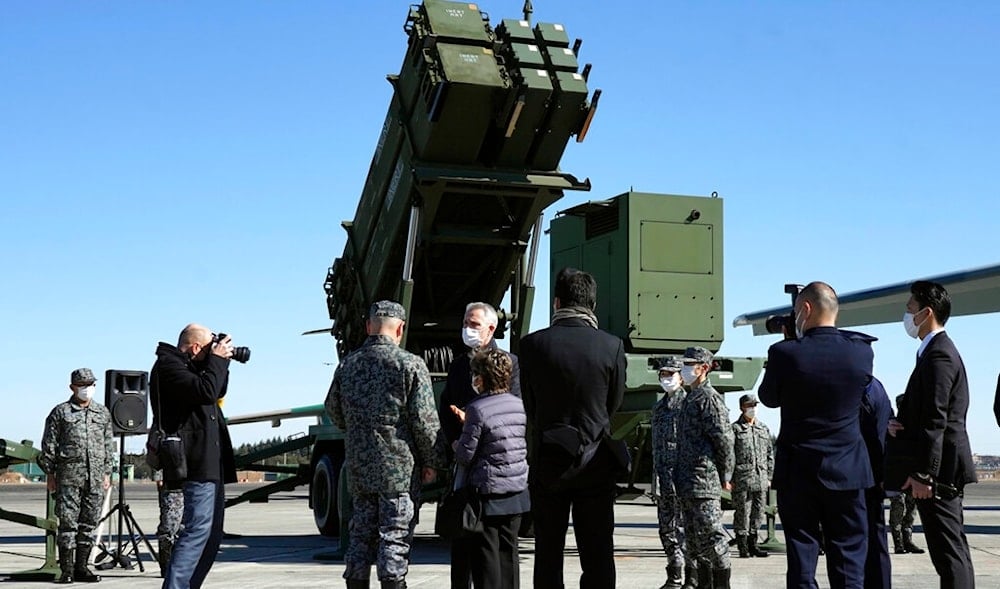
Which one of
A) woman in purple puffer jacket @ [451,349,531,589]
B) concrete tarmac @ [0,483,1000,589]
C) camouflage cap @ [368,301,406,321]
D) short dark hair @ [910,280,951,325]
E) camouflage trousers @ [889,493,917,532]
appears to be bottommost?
concrete tarmac @ [0,483,1000,589]

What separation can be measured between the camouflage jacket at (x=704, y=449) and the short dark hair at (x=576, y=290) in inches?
99.6

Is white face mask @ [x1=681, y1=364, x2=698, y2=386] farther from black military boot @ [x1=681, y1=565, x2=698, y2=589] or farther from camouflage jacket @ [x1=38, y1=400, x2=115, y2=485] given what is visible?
camouflage jacket @ [x1=38, y1=400, x2=115, y2=485]

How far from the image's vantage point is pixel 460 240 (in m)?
11.4

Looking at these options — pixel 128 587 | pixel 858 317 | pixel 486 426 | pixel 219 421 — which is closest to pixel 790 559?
pixel 486 426

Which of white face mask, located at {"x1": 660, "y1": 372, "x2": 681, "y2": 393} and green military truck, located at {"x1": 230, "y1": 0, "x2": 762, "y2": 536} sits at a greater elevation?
green military truck, located at {"x1": 230, "y1": 0, "x2": 762, "y2": 536}

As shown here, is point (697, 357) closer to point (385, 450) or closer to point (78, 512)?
point (385, 450)

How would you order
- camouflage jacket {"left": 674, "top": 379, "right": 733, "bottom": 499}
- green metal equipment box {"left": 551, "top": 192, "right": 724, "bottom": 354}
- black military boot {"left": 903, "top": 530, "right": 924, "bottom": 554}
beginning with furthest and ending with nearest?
black military boot {"left": 903, "top": 530, "right": 924, "bottom": 554}
green metal equipment box {"left": 551, "top": 192, "right": 724, "bottom": 354}
camouflage jacket {"left": 674, "top": 379, "right": 733, "bottom": 499}

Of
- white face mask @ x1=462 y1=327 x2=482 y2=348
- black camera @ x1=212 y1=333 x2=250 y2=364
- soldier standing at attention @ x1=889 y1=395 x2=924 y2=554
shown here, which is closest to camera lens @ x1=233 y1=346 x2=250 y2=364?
black camera @ x1=212 y1=333 x2=250 y2=364

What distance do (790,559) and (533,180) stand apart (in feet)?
19.2

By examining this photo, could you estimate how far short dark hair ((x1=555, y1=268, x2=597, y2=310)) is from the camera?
19.7 feet

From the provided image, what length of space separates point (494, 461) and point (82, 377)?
A: 231 inches

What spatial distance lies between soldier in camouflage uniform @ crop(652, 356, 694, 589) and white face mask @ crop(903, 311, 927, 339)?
249 cm

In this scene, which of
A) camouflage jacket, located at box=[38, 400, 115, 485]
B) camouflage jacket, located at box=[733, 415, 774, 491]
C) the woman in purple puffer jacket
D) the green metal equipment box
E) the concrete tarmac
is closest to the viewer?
the woman in purple puffer jacket

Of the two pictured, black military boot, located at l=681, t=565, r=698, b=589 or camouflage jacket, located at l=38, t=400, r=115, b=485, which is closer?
black military boot, located at l=681, t=565, r=698, b=589
